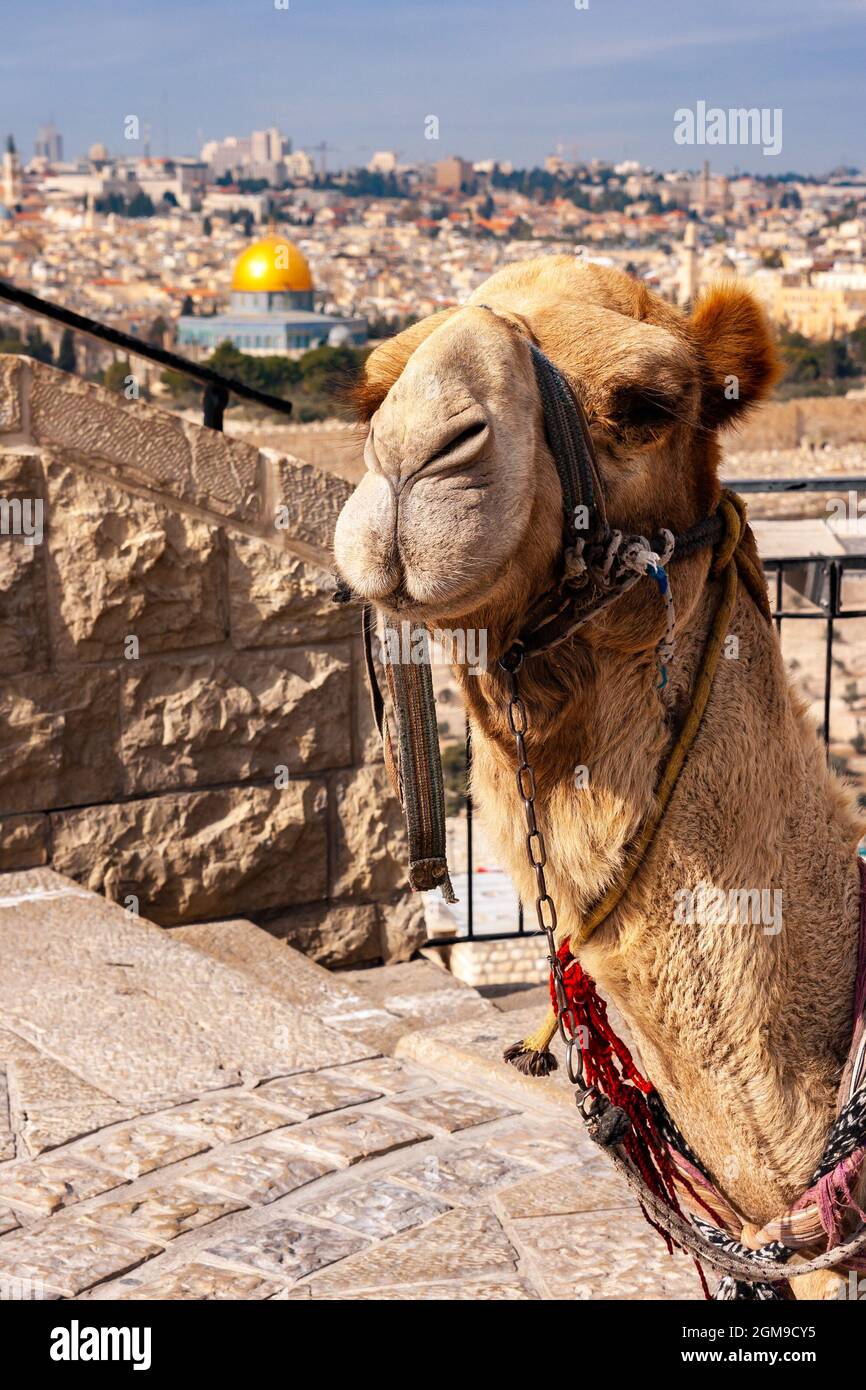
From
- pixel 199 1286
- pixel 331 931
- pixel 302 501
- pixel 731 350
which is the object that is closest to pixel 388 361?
pixel 731 350

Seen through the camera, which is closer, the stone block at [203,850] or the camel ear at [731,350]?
the camel ear at [731,350]

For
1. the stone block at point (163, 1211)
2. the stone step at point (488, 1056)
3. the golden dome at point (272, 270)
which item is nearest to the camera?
the stone block at point (163, 1211)

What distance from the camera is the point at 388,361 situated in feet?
6.70

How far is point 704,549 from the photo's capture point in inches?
80.0

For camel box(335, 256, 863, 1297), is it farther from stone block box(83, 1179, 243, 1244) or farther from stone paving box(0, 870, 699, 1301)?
stone block box(83, 1179, 243, 1244)

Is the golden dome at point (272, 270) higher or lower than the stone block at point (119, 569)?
higher

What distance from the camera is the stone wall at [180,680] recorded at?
4.70m

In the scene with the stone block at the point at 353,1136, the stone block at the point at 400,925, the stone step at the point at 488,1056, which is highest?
the stone block at the point at 353,1136

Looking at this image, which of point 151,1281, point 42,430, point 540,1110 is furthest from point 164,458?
point 151,1281

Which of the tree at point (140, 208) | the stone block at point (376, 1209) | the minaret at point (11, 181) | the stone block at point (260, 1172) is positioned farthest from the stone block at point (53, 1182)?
the tree at point (140, 208)

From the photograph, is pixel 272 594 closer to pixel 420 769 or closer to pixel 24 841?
pixel 24 841

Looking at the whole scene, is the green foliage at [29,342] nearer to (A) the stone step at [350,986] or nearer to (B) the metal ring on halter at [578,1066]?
(A) the stone step at [350,986]

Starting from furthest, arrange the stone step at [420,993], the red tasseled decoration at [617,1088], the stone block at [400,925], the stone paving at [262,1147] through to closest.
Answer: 1. the stone block at [400,925]
2. the stone step at [420,993]
3. the stone paving at [262,1147]
4. the red tasseled decoration at [617,1088]

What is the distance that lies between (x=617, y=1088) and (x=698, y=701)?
593 mm
